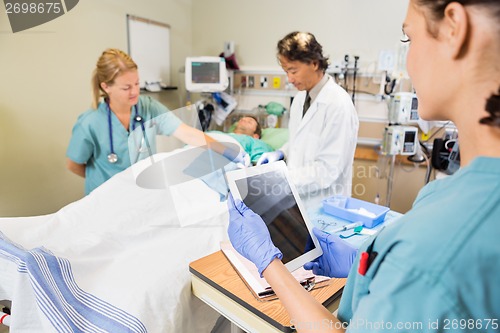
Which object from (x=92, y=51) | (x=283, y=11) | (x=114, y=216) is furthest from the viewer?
(x=283, y=11)

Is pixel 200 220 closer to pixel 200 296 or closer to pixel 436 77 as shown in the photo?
pixel 200 296

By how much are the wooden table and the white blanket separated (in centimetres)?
11

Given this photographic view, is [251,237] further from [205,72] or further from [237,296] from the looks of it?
[205,72]

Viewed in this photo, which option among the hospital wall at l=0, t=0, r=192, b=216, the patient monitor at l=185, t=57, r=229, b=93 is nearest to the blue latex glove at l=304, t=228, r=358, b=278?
the hospital wall at l=0, t=0, r=192, b=216

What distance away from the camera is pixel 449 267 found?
430 mm

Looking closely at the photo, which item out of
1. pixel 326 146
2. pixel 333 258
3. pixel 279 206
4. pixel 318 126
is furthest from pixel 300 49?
pixel 333 258

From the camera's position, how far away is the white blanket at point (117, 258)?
0.96 m

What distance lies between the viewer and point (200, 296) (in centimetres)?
111

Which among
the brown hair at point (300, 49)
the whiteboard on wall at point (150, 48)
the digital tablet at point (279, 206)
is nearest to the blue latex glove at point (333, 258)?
the digital tablet at point (279, 206)

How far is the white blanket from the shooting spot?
0.96m

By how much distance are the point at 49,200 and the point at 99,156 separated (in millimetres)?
796

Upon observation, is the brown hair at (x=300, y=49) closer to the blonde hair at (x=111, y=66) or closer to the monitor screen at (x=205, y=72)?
the blonde hair at (x=111, y=66)

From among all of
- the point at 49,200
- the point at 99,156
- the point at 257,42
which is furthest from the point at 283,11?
the point at 49,200

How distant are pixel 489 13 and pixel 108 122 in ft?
6.26
